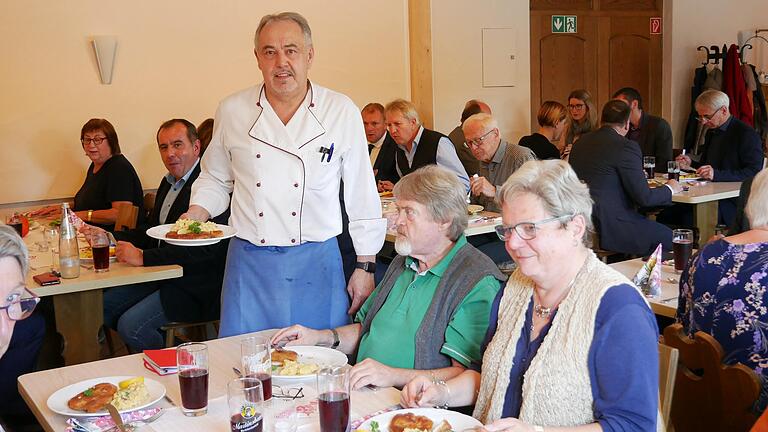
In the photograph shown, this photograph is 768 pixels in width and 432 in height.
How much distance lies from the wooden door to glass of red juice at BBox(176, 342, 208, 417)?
6.78 metres

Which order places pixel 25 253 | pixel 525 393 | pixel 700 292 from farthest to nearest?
pixel 700 292 < pixel 525 393 < pixel 25 253

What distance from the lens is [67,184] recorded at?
621cm

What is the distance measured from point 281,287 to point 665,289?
1.49 m

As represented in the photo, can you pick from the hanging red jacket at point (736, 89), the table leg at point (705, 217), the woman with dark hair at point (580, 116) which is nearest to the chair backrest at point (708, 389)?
the table leg at point (705, 217)

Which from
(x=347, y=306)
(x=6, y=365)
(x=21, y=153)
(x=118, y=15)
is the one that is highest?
(x=118, y=15)

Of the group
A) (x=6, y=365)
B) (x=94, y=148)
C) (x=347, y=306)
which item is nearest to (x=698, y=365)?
(x=347, y=306)

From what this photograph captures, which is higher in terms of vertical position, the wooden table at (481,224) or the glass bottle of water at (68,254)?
the glass bottle of water at (68,254)

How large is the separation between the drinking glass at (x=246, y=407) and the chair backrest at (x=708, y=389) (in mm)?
1205

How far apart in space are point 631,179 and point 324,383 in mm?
3706

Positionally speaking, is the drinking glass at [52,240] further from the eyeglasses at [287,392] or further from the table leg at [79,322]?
the eyeglasses at [287,392]

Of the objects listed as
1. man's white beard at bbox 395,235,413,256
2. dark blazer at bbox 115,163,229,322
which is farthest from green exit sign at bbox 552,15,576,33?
man's white beard at bbox 395,235,413,256

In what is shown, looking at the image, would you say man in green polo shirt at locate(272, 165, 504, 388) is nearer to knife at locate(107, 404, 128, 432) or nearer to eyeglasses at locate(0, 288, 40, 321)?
knife at locate(107, 404, 128, 432)

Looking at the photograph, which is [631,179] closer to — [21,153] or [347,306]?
[347,306]

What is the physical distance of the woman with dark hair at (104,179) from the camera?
220 inches
